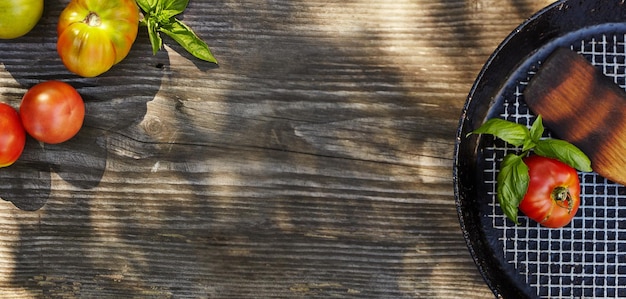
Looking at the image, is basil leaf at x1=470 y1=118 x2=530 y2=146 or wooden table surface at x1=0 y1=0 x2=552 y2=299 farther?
wooden table surface at x1=0 y1=0 x2=552 y2=299

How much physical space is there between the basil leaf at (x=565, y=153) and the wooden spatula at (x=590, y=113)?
0.05 meters

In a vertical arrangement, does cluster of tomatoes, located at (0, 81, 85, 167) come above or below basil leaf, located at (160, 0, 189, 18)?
below

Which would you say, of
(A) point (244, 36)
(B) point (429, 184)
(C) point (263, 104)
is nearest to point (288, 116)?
(C) point (263, 104)

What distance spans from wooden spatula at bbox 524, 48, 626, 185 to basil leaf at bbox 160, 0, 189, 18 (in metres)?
0.65

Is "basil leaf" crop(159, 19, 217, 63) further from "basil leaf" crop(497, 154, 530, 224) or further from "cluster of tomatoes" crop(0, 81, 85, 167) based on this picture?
"basil leaf" crop(497, 154, 530, 224)

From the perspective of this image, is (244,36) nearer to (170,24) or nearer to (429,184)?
(170,24)

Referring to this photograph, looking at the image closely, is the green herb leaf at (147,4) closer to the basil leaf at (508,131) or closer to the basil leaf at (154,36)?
the basil leaf at (154,36)

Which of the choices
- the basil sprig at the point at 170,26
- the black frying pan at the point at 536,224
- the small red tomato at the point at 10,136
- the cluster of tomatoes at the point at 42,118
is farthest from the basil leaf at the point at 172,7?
the black frying pan at the point at 536,224

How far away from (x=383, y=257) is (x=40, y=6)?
762 mm

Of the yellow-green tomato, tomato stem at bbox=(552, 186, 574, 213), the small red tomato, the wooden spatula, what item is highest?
the wooden spatula

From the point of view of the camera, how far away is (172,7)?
1.08 metres

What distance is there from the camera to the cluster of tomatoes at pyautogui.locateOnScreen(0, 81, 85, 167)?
1.03m

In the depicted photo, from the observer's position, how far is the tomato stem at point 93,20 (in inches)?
40.2

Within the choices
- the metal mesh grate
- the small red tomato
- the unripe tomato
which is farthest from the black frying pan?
the small red tomato
